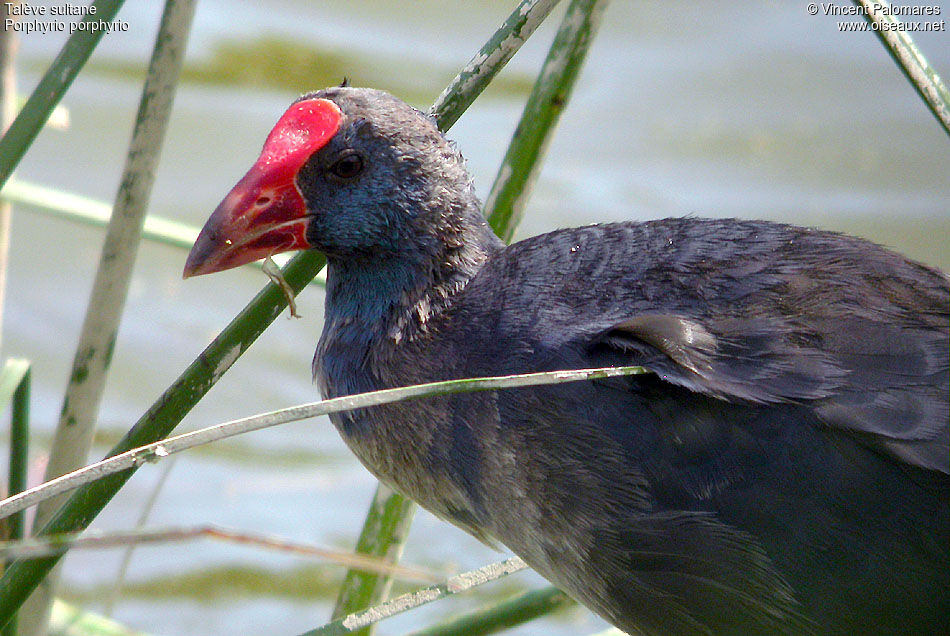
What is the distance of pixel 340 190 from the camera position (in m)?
1.85

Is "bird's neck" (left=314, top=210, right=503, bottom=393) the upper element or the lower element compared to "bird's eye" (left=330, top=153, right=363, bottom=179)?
lower

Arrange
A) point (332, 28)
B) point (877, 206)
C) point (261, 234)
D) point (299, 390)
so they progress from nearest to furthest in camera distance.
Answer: point (261, 234)
point (299, 390)
point (877, 206)
point (332, 28)

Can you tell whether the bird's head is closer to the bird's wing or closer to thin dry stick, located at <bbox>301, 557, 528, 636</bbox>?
the bird's wing

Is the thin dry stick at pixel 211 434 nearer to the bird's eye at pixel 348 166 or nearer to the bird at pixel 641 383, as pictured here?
the bird at pixel 641 383

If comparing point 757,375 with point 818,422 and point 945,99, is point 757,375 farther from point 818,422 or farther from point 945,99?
point 945,99

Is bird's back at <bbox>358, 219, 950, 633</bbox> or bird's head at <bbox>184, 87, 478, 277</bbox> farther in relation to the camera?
bird's head at <bbox>184, 87, 478, 277</bbox>

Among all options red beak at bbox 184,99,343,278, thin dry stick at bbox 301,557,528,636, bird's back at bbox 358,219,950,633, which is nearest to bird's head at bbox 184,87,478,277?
red beak at bbox 184,99,343,278

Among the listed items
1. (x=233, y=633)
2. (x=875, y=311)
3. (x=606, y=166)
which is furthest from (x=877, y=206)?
(x=875, y=311)

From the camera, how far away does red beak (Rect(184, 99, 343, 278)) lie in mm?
1812

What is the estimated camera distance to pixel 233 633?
3125 millimetres

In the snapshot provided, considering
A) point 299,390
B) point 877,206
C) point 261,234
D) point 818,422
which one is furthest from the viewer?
point 877,206

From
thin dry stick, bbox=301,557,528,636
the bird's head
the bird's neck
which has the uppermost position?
the bird's head

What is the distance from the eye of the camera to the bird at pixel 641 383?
63.3 inches

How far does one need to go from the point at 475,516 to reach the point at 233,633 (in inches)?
58.5
